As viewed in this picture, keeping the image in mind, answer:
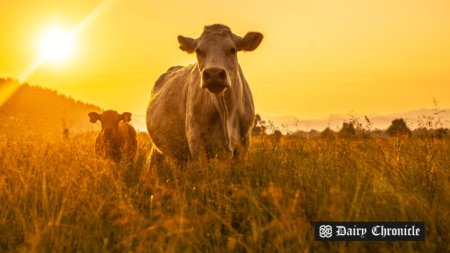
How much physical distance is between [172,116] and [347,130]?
3.71 metres

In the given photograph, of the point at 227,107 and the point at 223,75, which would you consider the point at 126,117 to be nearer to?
the point at 227,107

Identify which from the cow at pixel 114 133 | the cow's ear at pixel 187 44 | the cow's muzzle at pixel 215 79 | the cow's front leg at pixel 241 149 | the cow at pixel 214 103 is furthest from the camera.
A: the cow at pixel 114 133

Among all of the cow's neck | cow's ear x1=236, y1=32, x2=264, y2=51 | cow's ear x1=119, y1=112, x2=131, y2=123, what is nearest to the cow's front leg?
the cow's neck

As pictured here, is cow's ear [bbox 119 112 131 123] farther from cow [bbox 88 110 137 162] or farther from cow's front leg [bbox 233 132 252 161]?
cow's front leg [bbox 233 132 252 161]

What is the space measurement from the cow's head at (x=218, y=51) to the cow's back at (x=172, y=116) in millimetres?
675

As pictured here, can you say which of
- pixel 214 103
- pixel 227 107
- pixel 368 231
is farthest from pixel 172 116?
pixel 368 231

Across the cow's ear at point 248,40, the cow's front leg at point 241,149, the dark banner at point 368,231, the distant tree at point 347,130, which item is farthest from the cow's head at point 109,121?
the dark banner at point 368,231

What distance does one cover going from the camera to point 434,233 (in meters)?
2.31

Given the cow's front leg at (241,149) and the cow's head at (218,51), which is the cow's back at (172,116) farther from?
the cow's front leg at (241,149)

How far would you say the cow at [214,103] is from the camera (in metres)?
4.47

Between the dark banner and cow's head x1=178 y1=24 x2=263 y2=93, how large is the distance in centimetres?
241

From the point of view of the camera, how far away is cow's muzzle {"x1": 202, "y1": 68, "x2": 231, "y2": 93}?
4121mm

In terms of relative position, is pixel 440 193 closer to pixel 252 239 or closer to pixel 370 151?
pixel 370 151

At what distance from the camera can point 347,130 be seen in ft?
20.9
